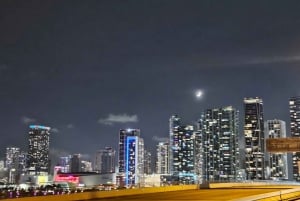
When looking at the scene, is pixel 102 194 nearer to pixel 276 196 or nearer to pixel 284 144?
pixel 276 196

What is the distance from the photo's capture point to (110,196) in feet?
132

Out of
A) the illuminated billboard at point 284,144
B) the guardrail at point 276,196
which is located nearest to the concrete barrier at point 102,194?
the illuminated billboard at point 284,144

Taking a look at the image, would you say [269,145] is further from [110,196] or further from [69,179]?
[69,179]

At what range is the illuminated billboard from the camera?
56312 mm

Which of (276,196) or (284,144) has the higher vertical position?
(284,144)

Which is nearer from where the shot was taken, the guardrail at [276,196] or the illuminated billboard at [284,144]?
the guardrail at [276,196]

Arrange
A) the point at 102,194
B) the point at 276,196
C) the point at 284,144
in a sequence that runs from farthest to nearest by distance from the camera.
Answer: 1. the point at 284,144
2. the point at 102,194
3. the point at 276,196

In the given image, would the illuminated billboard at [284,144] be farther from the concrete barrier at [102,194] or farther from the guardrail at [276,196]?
the guardrail at [276,196]

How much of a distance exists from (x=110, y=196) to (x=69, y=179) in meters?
102

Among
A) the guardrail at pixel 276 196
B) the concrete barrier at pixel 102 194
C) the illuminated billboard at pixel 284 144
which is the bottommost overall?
the concrete barrier at pixel 102 194

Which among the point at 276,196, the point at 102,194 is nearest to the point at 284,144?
the point at 102,194

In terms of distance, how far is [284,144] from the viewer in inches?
2243

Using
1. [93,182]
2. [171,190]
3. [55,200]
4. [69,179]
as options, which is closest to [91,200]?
[55,200]

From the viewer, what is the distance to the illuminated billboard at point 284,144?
185ft
